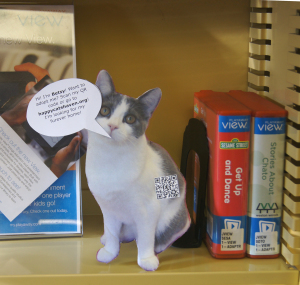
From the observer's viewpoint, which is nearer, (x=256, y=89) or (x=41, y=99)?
(x=41, y=99)

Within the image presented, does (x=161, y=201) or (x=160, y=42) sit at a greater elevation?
(x=160, y=42)

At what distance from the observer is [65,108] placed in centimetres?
67

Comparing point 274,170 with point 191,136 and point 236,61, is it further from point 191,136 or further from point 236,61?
point 236,61

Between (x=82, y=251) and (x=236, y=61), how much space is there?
55 centimetres

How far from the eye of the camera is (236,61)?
0.85 metres

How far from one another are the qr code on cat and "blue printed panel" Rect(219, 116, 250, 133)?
137 millimetres

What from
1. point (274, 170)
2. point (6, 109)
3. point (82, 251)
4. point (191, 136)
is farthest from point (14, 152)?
point (274, 170)

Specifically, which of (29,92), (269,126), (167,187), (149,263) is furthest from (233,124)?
(29,92)

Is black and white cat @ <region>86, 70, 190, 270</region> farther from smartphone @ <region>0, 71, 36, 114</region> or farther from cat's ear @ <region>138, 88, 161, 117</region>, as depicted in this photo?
smartphone @ <region>0, 71, 36, 114</region>

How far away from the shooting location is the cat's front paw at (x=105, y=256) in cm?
67

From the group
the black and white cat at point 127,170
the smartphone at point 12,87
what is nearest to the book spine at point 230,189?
the black and white cat at point 127,170

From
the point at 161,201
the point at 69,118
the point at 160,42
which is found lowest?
the point at 161,201

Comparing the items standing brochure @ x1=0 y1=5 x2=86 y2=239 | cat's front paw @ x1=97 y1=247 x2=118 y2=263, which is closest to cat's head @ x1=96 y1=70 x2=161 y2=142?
standing brochure @ x1=0 y1=5 x2=86 y2=239

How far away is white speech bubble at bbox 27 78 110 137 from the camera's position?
2.18 ft
